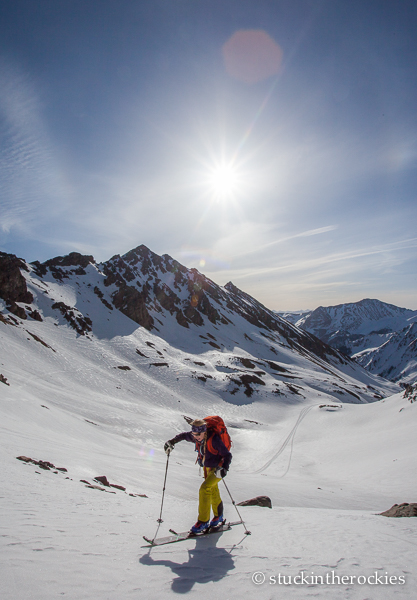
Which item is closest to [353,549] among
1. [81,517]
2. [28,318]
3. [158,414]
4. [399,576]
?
[399,576]

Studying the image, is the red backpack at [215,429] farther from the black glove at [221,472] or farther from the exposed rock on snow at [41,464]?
the exposed rock on snow at [41,464]

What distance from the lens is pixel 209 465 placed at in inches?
253

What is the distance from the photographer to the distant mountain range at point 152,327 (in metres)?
52.8

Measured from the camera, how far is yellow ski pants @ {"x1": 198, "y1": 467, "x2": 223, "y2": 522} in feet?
20.3

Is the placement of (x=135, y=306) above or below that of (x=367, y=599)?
above

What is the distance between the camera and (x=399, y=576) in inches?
162

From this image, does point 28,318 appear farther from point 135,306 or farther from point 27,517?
point 27,517

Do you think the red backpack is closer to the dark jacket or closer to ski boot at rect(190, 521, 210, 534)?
the dark jacket

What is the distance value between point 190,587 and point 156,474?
11.4 meters

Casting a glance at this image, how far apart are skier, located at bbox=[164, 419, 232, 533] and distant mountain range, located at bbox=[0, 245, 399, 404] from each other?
3859cm

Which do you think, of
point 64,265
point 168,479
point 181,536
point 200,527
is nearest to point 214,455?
point 200,527

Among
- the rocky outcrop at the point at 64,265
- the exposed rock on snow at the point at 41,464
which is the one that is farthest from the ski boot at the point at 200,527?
the rocky outcrop at the point at 64,265

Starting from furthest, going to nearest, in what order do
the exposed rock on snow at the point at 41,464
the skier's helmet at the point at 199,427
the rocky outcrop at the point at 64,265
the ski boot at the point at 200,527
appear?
1. the rocky outcrop at the point at 64,265
2. the exposed rock on snow at the point at 41,464
3. the skier's helmet at the point at 199,427
4. the ski boot at the point at 200,527

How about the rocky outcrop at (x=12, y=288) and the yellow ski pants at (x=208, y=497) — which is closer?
the yellow ski pants at (x=208, y=497)
